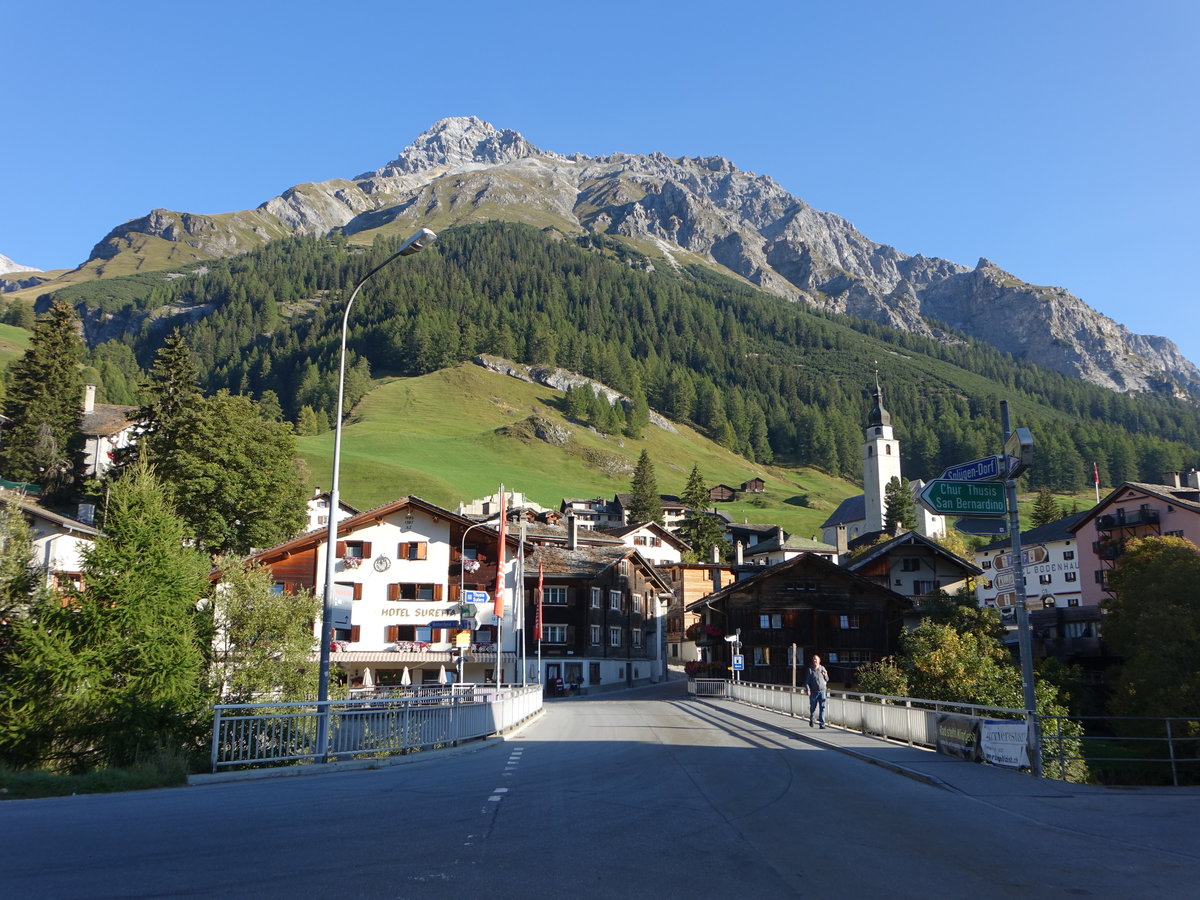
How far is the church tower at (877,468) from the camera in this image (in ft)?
490

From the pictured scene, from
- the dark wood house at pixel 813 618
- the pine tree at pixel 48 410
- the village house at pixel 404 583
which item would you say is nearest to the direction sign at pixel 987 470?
the village house at pixel 404 583

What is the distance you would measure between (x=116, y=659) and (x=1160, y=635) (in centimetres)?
4430

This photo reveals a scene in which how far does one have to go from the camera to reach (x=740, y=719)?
32.6 metres

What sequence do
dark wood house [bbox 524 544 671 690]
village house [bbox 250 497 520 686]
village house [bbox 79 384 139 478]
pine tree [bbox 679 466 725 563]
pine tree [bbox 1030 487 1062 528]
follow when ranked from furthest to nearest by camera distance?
pine tree [bbox 1030 487 1062 528]
pine tree [bbox 679 466 725 563]
village house [bbox 79 384 139 478]
dark wood house [bbox 524 544 671 690]
village house [bbox 250 497 520 686]

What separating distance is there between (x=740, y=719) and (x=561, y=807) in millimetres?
22321

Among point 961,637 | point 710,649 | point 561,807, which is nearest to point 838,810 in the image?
point 561,807

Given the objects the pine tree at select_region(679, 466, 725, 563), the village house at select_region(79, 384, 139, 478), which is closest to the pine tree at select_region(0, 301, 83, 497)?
the village house at select_region(79, 384, 139, 478)

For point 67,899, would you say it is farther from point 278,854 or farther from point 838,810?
point 838,810

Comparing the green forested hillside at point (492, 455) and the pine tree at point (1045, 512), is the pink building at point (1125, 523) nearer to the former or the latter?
the pine tree at point (1045, 512)

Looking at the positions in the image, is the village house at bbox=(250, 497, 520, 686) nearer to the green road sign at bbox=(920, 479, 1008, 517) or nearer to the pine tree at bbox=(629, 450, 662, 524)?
the green road sign at bbox=(920, 479, 1008, 517)

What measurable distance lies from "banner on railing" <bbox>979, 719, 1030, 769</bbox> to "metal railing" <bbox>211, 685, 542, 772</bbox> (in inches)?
450

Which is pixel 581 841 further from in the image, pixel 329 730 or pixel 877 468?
pixel 877 468

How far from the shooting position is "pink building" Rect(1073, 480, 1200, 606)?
228ft

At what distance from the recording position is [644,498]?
12988 centimetres
